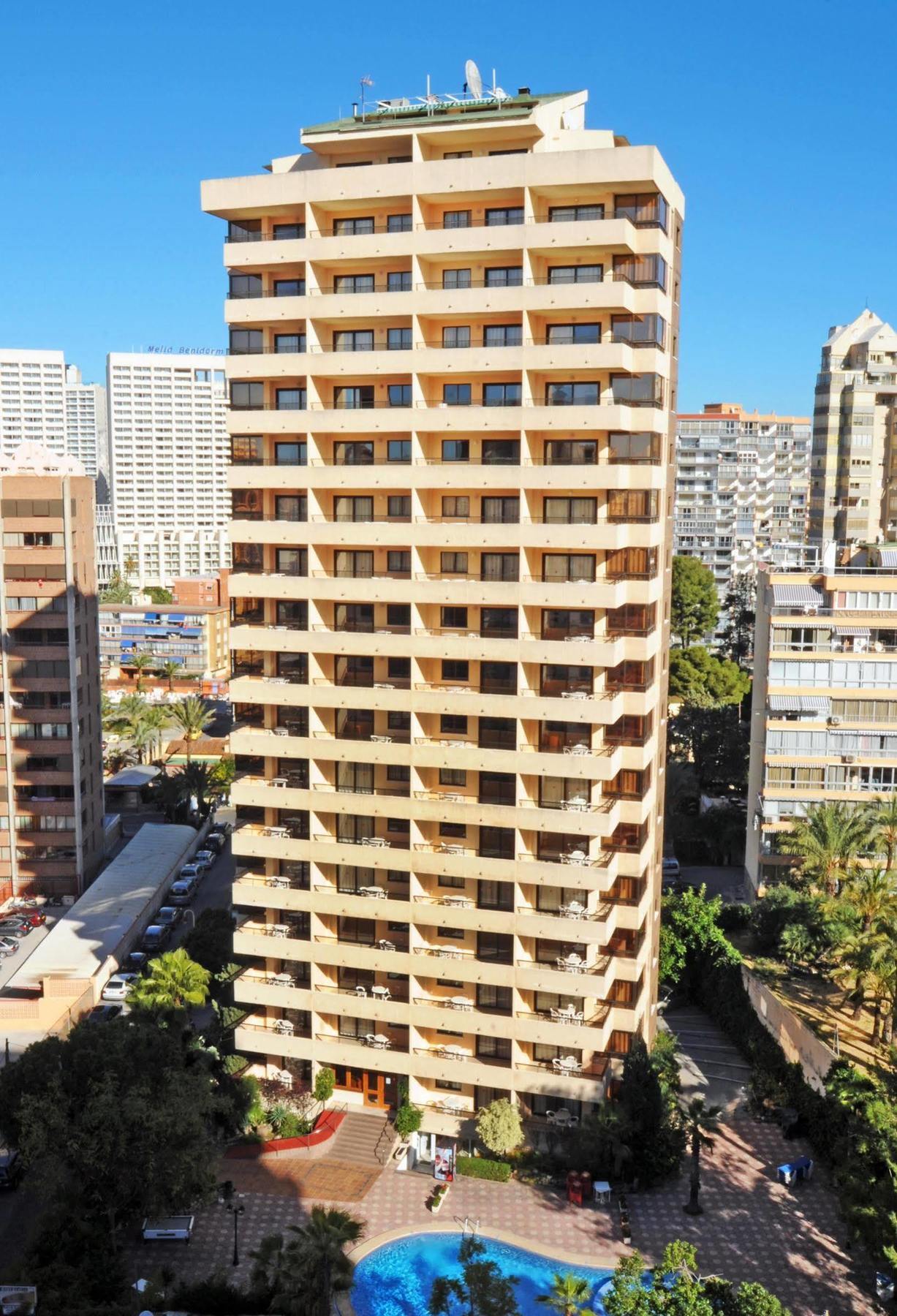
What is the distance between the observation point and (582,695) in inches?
1604

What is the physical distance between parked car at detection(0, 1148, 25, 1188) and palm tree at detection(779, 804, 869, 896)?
1508 inches

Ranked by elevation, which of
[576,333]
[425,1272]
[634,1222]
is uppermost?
[576,333]

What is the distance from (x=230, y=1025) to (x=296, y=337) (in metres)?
Answer: 28.2

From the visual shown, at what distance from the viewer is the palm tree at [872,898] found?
49.3 meters

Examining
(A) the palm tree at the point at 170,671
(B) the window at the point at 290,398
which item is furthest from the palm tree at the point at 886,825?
(A) the palm tree at the point at 170,671

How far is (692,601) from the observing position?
10125 cm

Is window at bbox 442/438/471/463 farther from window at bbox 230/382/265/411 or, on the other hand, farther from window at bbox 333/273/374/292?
window at bbox 230/382/265/411

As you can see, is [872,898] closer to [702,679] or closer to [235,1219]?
[235,1219]

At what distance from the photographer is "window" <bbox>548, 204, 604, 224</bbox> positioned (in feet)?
129

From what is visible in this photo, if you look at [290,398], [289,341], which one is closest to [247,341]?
[289,341]

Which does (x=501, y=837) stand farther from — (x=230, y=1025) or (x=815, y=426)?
(x=815, y=426)

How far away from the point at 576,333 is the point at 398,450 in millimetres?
7682

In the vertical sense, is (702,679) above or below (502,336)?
below

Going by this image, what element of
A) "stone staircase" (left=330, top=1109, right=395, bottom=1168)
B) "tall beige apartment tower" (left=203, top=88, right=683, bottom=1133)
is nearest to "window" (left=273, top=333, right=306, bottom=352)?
"tall beige apartment tower" (left=203, top=88, right=683, bottom=1133)
